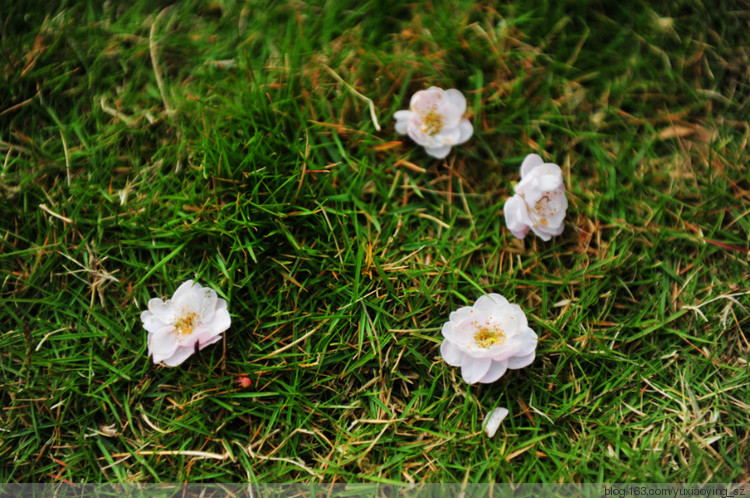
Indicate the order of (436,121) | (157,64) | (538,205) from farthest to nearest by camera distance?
(157,64)
(436,121)
(538,205)

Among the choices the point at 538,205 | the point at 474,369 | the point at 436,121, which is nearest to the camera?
the point at 474,369

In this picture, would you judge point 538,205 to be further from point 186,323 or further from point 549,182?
point 186,323

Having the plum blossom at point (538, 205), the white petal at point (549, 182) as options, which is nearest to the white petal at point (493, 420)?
the plum blossom at point (538, 205)

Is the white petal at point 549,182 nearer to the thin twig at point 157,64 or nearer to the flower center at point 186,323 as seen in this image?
the flower center at point 186,323

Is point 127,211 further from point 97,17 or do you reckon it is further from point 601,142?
point 601,142

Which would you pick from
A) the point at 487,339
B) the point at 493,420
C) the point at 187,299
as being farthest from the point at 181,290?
the point at 493,420

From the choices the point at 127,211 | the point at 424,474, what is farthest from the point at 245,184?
the point at 424,474
